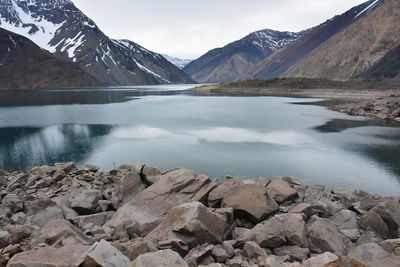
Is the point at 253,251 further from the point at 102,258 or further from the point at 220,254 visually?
the point at 102,258

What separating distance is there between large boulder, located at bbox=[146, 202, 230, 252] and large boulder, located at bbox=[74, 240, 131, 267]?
2024 mm

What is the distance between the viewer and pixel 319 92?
12206 cm

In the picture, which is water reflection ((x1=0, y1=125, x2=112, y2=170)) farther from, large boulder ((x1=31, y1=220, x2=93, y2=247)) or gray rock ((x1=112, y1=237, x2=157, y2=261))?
gray rock ((x1=112, y1=237, x2=157, y2=261))

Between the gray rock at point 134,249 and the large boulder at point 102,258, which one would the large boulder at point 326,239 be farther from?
the large boulder at point 102,258

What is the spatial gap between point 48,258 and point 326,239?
286 inches

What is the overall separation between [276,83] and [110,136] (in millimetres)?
116032

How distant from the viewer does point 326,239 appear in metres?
9.59

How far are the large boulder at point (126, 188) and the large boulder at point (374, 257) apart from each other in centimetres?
895

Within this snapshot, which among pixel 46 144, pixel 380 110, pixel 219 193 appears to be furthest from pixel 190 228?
pixel 380 110

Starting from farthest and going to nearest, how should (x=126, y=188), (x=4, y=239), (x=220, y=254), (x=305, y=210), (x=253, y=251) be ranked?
(x=126, y=188), (x=305, y=210), (x=4, y=239), (x=253, y=251), (x=220, y=254)

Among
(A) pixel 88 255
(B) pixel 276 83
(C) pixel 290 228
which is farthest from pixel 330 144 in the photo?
(B) pixel 276 83

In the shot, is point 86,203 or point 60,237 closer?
point 60,237

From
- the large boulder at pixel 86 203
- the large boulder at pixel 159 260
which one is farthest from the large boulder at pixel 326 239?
the large boulder at pixel 86 203

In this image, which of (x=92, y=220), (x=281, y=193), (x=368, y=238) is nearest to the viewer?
(x=368, y=238)
